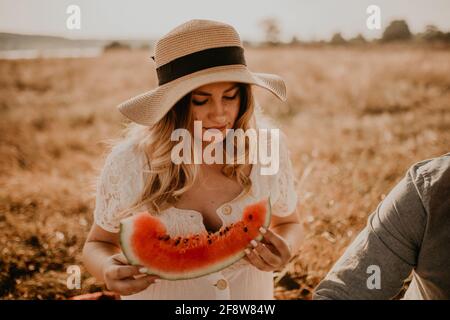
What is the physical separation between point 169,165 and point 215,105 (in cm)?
35

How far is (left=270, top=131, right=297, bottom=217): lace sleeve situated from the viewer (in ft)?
6.66

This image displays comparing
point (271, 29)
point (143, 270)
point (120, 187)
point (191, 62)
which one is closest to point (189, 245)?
point (143, 270)

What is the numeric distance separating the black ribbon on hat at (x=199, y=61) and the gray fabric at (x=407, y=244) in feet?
2.65

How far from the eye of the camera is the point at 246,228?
5.49ft

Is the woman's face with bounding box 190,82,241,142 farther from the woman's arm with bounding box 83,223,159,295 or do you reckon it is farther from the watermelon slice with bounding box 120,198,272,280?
the woman's arm with bounding box 83,223,159,295

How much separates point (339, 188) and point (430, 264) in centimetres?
206

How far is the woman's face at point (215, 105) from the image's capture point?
174 cm

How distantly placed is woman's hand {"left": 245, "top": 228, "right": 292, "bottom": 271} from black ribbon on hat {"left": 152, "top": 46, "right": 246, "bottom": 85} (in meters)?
0.67

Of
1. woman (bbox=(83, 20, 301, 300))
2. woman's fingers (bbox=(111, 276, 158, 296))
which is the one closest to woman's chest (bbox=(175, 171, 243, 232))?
woman (bbox=(83, 20, 301, 300))

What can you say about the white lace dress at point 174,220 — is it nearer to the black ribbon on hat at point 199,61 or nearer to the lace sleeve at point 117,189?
the lace sleeve at point 117,189

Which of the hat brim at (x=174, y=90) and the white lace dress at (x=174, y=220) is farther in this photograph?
the white lace dress at (x=174, y=220)

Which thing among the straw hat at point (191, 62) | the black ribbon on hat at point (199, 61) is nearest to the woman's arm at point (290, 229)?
the straw hat at point (191, 62)

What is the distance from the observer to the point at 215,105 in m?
1.74

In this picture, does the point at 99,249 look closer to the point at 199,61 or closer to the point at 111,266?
the point at 111,266
